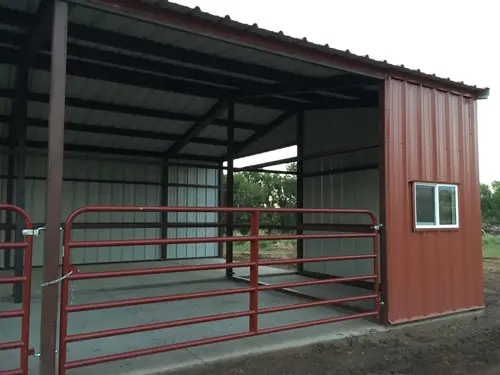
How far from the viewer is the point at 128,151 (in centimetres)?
1086

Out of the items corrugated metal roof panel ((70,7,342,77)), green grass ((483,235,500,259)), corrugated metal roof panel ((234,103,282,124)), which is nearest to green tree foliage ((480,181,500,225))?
green grass ((483,235,500,259))

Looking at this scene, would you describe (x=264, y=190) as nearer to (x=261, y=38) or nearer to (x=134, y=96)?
(x=134, y=96)

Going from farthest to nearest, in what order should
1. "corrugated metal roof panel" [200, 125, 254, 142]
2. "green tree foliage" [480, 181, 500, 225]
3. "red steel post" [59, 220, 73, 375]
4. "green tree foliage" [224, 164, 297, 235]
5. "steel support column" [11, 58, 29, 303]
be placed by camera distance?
"green tree foliage" [480, 181, 500, 225]
"green tree foliage" [224, 164, 297, 235]
"corrugated metal roof panel" [200, 125, 254, 142]
"steel support column" [11, 58, 29, 303]
"red steel post" [59, 220, 73, 375]

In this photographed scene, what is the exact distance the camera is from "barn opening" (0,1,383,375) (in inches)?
190

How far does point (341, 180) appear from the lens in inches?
319

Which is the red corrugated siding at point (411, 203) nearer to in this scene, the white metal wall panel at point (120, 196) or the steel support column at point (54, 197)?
the steel support column at point (54, 197)

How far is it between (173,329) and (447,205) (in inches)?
151

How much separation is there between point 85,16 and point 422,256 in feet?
15.7

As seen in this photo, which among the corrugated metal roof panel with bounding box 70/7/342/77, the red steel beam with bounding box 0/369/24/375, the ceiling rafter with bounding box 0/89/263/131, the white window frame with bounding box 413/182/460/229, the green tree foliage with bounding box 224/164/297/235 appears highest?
the corrugated metal roof panel with bounding box 70/7/342/77

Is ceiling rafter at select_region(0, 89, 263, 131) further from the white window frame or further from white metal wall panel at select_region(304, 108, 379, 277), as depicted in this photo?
the white window frame

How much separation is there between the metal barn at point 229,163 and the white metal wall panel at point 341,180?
0.11 feet

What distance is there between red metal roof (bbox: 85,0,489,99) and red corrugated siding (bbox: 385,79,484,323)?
0.16 m

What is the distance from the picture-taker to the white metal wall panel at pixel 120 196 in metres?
10.1

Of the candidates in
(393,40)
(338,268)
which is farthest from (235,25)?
(393,40)
